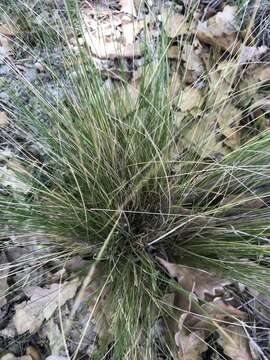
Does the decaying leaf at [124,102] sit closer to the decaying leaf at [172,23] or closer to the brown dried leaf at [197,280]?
the decaying leaf at [172,23]

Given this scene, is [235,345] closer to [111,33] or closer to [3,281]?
[3,281]

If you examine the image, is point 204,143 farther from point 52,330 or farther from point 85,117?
point 52,330

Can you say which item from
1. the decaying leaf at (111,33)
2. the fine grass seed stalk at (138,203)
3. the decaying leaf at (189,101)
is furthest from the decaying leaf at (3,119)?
the decaying leaf at (189,101)

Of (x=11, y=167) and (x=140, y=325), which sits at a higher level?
(x=11, y=167)

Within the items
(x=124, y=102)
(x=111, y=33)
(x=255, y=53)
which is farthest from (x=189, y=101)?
(x=111, y=33)

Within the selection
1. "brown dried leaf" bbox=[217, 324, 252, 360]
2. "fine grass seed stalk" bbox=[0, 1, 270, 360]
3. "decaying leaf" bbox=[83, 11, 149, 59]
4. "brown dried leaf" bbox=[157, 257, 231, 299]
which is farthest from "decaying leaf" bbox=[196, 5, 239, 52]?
"brown dried leaf" bbox=[217, 324, 252, 360]

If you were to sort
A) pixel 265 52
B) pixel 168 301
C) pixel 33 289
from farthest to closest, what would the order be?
pixel 265 52
pixel 33 289
pixel 168 301

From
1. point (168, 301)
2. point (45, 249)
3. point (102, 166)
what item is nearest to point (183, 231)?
point (168, 301)
